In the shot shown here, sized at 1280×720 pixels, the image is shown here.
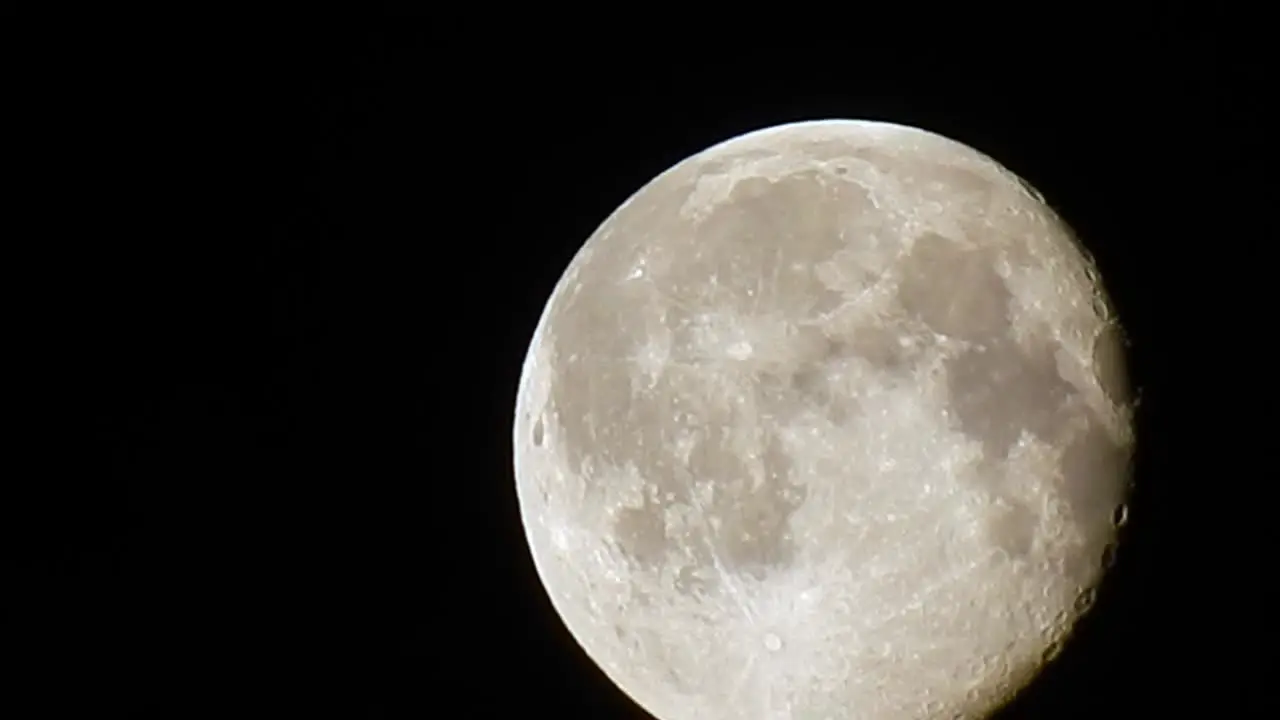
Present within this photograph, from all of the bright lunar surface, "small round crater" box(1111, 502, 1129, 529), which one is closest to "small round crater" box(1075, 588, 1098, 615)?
the bright lunar surface

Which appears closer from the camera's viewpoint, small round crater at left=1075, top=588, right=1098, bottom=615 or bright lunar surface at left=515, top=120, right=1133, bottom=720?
bright lunar surface at left=515, top=120, right=1133, bottom=720

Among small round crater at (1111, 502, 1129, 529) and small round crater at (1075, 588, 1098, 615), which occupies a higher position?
small round crater at (1111, 502, 1129, 529)

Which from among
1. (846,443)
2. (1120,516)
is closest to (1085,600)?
(1120,516)

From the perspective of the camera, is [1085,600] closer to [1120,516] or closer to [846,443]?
[1120,516]

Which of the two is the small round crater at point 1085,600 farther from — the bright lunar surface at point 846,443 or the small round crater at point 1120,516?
the small round crater at point 1120,516

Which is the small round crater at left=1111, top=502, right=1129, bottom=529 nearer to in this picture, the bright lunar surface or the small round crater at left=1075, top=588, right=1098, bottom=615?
the bright lunar surface

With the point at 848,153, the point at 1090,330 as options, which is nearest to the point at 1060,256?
the point at 1090,330
